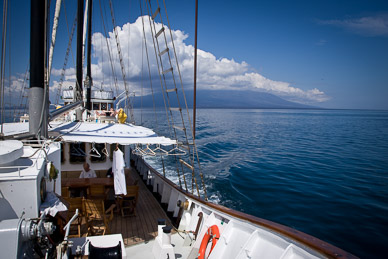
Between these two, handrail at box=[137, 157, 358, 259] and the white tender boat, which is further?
the white tender boat

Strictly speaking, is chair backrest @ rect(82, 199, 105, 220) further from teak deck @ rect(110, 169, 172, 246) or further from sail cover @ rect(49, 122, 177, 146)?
sail cover @ rect(49, 122, 177, 146)

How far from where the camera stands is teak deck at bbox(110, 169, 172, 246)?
223 inches

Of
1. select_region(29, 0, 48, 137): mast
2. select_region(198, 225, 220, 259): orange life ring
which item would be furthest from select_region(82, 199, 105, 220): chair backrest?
select_region(198, 225, 220, 259): orange life ring

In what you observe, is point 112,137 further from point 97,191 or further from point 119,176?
point 97,191

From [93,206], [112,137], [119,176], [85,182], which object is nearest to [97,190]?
[85,182]

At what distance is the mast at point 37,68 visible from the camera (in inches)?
172

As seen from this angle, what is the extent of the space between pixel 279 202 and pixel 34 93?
1028cm

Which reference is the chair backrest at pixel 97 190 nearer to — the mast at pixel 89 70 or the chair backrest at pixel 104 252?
the chair backrest at pixel 104 252

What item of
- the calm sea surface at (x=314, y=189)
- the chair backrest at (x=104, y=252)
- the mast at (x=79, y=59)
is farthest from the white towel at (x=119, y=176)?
the calm sea surface at (x=314, y=189)

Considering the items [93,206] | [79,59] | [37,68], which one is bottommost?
[93,206]

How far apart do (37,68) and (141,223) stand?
4271 millimetres

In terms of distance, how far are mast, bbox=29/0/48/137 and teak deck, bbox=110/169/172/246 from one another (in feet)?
9.71

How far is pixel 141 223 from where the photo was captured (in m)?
6.34

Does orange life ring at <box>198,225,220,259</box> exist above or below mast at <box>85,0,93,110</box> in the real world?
below
